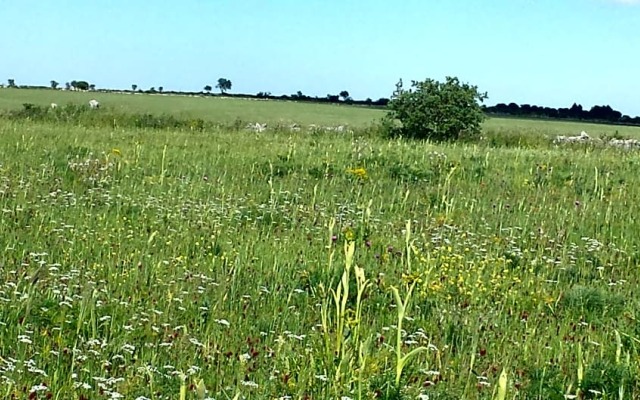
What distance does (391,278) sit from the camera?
521cm

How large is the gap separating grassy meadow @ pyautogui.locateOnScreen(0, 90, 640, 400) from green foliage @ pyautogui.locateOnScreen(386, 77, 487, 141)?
1024 cm

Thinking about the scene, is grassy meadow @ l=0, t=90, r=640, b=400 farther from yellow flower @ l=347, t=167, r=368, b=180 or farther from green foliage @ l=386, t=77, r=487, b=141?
green foliage @ l=386, t=77, r=487, b=141

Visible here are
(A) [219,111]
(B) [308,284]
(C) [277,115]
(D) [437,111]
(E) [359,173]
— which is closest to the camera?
(B) [308,284]

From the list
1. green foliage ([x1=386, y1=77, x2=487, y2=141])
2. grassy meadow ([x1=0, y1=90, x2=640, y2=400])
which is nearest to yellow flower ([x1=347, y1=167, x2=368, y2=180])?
grassy meadow ([x1=0, y1=90, x2=640, y2=400])

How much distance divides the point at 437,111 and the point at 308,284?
1567 cm

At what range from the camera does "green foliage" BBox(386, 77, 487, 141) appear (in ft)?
65.6

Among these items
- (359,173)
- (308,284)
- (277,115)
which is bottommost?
(308,284)

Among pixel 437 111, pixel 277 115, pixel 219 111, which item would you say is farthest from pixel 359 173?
pixel 219 111

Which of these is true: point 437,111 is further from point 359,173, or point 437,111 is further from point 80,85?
point 80,85

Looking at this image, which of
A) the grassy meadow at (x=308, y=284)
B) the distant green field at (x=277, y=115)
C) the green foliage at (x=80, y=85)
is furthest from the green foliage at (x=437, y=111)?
the green foliage at (x=80, y=85)

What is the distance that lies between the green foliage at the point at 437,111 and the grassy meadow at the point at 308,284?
1024 centimetres

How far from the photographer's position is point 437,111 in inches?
787

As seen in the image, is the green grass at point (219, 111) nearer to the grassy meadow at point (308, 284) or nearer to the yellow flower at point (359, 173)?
the yellow flower at point (359, 173)

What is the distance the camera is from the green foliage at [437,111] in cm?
1998
